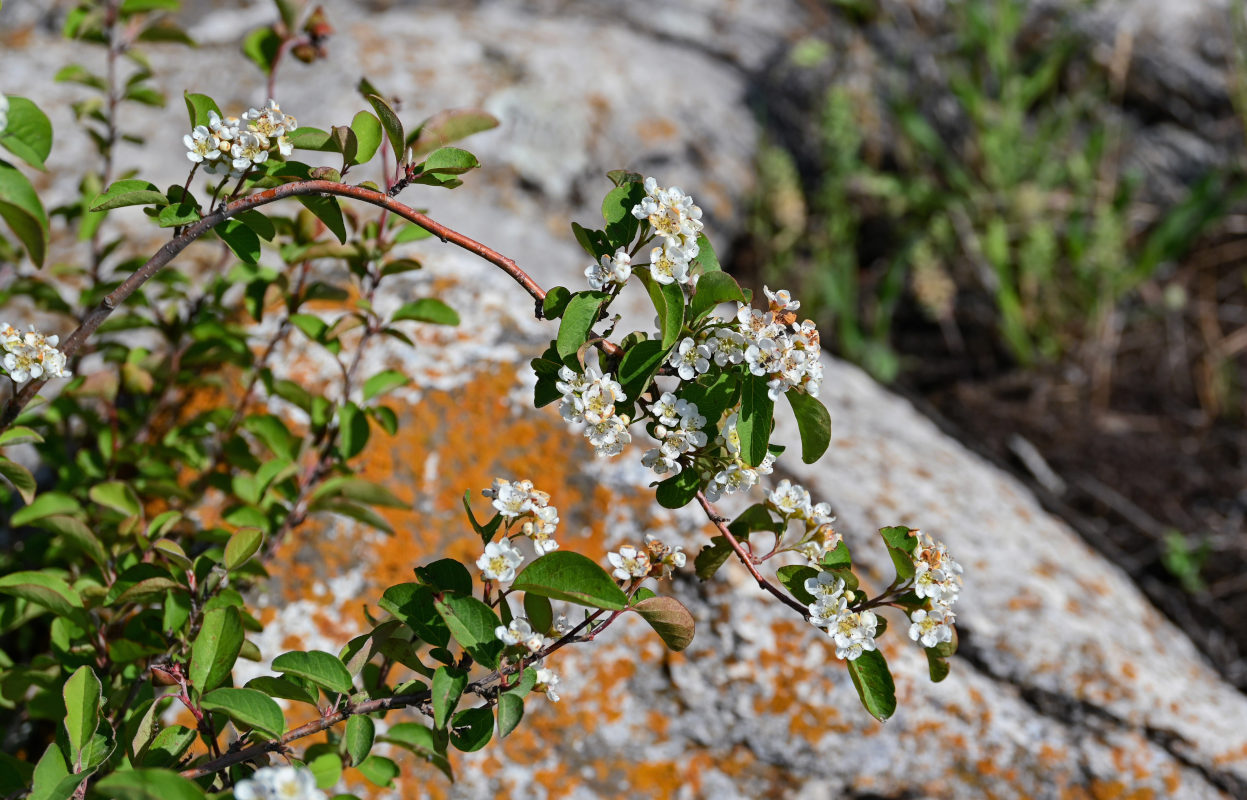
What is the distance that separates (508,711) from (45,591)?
625 millimetres

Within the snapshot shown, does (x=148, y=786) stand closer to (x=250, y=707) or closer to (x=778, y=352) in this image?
(x=250, y=707)

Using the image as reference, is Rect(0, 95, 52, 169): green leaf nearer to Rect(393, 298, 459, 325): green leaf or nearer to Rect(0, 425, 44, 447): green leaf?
Rect(0, 425, 44, 447): green leaf

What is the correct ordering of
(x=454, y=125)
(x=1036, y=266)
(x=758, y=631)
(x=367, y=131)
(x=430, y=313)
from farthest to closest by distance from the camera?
(x=1036, y=266) < (x=758, y=631) < (x=430, y=313) < (x=454, y=125) < (x=367, y=131)

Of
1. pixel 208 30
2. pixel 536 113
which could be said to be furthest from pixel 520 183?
pixel 208 30

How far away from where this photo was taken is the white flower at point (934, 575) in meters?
0.88

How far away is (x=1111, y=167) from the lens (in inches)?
140

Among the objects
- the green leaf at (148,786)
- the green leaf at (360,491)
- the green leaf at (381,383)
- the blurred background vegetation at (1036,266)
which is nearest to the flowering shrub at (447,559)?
the green leaf at (148,786)

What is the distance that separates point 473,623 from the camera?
0.84 metres

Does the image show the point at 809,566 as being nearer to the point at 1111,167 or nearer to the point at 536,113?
the point at 536,113

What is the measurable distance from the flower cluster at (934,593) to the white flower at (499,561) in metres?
0.39

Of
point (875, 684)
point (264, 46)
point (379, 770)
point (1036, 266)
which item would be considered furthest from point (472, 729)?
point (1036, 266)

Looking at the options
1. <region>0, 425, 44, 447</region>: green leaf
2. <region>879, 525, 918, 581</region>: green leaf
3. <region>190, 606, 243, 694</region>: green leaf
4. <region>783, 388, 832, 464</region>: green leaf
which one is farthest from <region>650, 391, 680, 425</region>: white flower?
<region>0, 425, 44, 447</region>: green leaf

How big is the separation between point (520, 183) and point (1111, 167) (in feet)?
7.85

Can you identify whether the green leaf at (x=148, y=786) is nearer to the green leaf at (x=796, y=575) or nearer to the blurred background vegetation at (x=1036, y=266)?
the green leaf at (x=796, y=575)
